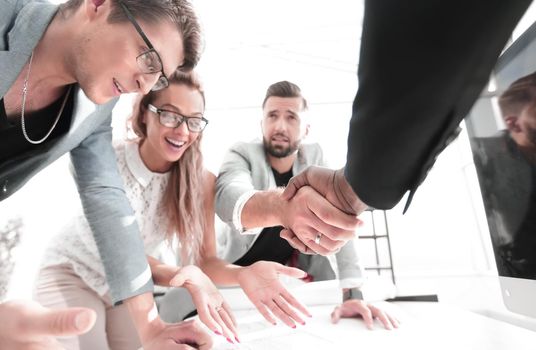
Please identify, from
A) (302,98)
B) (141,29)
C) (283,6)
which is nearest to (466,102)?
(141,29)

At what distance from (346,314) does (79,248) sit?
3.20 ft

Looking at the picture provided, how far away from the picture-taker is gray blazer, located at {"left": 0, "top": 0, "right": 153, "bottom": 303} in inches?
33.1

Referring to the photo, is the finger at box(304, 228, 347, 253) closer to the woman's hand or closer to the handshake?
the handshake

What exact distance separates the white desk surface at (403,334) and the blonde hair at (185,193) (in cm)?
39

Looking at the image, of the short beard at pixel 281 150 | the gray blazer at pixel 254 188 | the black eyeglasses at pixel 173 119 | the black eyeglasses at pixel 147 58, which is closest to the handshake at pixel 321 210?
the gray blazer at pixel 254 188

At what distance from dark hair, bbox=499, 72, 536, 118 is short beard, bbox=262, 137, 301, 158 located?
1.23 metres

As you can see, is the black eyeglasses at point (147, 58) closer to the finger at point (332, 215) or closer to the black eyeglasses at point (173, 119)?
the black eyeglasses at point (173, 119)

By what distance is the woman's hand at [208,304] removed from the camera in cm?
84

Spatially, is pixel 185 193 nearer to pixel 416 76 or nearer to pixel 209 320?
pixel 209 320

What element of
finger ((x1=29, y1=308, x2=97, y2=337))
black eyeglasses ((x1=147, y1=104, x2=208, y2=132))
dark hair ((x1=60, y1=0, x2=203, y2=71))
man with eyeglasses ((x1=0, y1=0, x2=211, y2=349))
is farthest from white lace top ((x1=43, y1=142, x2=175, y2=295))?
finger ((x1=29, y1=308, x2=97, y2=337))

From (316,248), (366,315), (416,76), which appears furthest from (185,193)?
(416,76)

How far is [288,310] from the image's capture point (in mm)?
931

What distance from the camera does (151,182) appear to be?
1382 mm

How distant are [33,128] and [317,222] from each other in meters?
0.83
